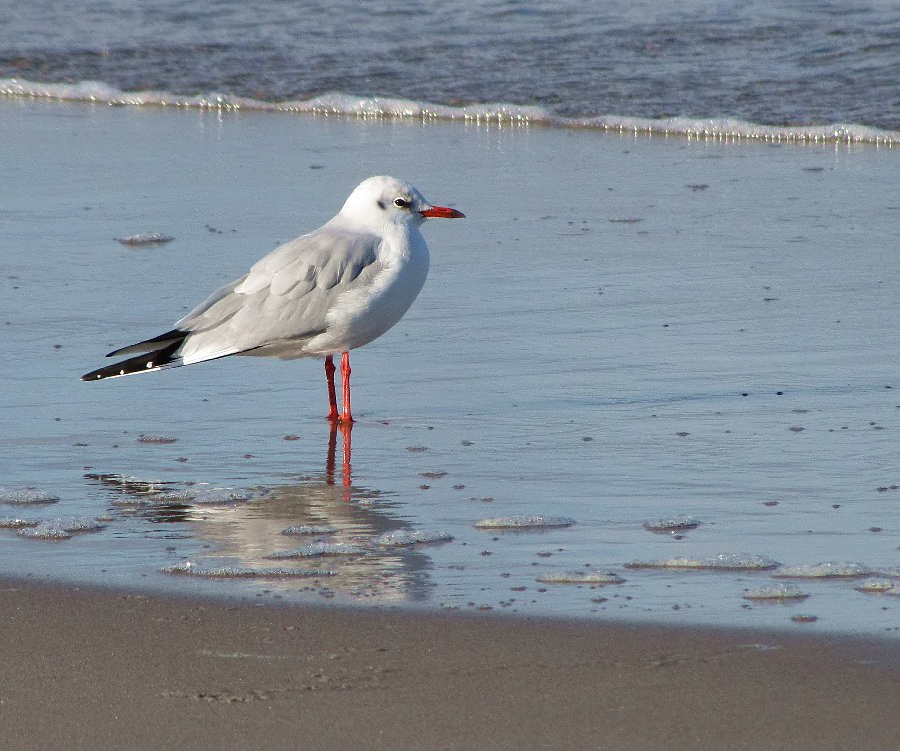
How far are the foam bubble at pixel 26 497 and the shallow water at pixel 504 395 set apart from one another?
3 cm

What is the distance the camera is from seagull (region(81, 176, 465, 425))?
5.34m

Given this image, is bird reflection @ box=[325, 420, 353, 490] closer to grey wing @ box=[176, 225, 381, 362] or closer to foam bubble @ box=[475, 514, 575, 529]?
grey wing @ box=[176, 225, 381, 362]

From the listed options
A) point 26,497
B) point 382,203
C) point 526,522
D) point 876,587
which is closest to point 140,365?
point 26,497

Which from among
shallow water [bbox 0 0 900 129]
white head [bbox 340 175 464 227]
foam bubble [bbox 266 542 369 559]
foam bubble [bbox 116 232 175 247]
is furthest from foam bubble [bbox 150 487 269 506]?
A: shallow water [bbox 0 0 900 129]

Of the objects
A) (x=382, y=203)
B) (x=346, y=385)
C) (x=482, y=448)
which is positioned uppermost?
(x=382, y=203)

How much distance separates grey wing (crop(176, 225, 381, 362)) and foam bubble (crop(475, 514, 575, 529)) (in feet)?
4.76

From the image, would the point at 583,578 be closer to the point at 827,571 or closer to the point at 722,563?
the point at 722,563

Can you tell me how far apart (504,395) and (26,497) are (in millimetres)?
1716

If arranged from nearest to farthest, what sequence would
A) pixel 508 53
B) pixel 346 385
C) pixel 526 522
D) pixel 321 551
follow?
1. pixel 321 551
2. pixel 526 522
3. pixel 346 385
4. pixel 508 53

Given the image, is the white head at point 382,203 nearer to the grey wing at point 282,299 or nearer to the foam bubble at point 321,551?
the grey wing at point 282,299

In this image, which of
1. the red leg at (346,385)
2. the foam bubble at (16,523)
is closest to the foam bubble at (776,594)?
the foam bubble at (16,523)

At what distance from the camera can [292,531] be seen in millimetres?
4172

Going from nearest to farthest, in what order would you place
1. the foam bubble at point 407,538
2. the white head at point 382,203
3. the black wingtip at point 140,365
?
the foam bubble at point 407,538
the black wingtip at point 140,365
the white head at point 382,203

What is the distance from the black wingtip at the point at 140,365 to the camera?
5.26m
